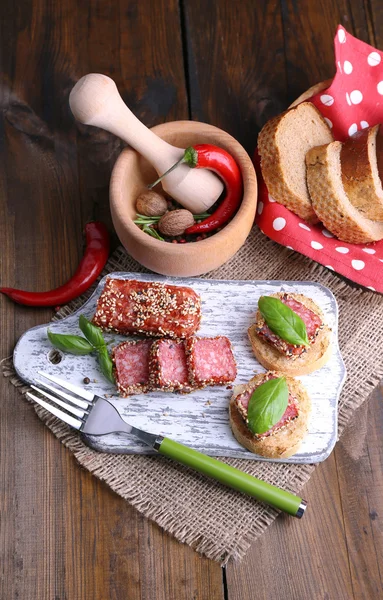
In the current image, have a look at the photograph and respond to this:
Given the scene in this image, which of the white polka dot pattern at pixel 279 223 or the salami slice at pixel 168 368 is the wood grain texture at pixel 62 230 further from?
the white polka dot pattern at pixel 279 223

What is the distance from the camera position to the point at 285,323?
101 inches

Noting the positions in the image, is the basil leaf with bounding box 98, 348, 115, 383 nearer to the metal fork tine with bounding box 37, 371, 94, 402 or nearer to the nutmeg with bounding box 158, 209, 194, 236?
the metal fork tine with bounding box 37, 371, 94, 402

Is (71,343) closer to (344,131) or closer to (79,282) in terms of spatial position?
(79,282)

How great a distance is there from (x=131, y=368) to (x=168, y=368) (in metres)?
0.16

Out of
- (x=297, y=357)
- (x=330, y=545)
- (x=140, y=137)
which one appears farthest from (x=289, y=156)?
(x=330, y=545)

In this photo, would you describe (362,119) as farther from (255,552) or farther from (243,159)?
(255,552)

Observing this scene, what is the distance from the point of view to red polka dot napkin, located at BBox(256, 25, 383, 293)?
2.82 metres

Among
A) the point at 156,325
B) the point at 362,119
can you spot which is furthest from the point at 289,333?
the point at 362,119

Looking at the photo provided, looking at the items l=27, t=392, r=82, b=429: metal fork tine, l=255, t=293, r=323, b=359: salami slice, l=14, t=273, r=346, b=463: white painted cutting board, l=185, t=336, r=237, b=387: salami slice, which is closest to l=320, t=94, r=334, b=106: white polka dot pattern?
l=14, t=273, r=346, b=463: white painted cutting board

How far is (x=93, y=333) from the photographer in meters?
2.69

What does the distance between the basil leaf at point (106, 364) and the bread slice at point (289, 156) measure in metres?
1.03

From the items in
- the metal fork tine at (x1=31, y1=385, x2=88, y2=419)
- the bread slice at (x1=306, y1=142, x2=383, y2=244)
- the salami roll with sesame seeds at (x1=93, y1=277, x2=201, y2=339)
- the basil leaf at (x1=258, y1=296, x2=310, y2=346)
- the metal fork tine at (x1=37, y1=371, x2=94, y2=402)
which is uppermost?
the bread slice at (x1=306, y1=142, x2=383, y2=244)

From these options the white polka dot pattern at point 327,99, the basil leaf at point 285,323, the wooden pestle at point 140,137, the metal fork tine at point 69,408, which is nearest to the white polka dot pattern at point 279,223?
the wooden pestle at point 140,137

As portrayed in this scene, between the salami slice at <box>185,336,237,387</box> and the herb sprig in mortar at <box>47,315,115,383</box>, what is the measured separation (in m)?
0.34
